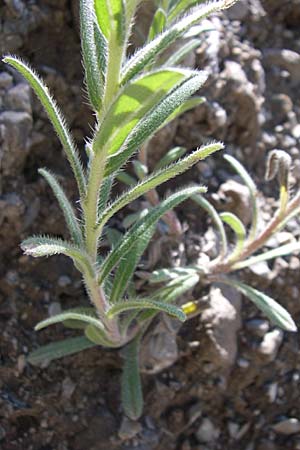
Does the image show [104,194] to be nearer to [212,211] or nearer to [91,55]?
[91,55]

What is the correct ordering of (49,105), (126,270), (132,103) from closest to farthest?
(132,103) < (49,105) < (126,270)

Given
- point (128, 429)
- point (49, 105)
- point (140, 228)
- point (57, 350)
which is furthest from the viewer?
point (128, 429)

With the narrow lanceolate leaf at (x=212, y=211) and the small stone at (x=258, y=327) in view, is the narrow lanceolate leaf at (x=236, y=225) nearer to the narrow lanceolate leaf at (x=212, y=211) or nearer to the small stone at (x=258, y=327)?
the narrow lanceolate leaf at (x=212, y=211)

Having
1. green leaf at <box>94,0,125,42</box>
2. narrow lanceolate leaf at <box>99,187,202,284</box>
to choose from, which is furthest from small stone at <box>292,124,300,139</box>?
green leaf at <box>94,0,125,42</box>

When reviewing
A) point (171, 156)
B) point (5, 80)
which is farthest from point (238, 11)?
point (5, 80)

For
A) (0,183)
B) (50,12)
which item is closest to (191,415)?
(0,183)

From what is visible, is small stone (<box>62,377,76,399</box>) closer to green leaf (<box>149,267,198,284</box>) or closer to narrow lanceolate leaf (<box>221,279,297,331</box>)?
green leaf (<box>149,267,198,284</box>)

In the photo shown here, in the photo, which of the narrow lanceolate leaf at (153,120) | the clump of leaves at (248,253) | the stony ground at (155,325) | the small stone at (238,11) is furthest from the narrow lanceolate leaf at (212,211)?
the small stone at (238,11)
